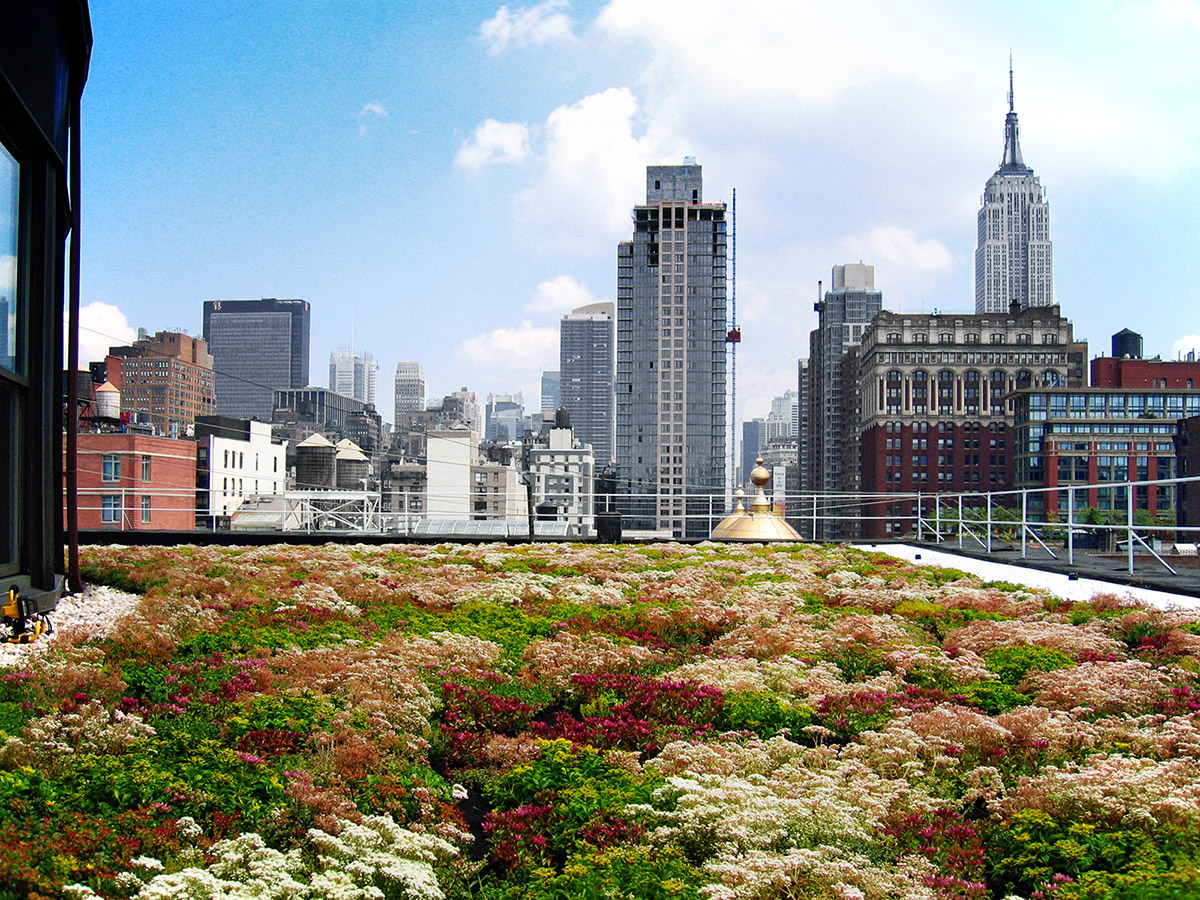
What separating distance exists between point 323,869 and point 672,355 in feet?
568

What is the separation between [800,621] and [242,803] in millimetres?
7324

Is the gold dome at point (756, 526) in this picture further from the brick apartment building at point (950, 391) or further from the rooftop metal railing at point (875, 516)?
the brick apartment building at point (950, 391)

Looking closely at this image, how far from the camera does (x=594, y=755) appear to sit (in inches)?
Result: 231

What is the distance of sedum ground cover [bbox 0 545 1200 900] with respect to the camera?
4273 millimetres

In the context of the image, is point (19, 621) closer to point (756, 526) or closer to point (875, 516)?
point (756, 526)

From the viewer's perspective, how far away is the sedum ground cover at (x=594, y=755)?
14.0 ft

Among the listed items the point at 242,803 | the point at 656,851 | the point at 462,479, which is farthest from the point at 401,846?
the point at 462,479

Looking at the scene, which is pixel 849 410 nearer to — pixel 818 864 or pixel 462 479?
pixel 462 479

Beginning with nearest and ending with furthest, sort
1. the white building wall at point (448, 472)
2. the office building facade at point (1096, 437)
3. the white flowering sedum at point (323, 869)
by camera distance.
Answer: the white flowering sedum at point (323, 869)
the white building wall at point (448, 472)
the office building facade at point (1096, 437)

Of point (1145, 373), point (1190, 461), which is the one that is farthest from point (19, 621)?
point (1145, 373)

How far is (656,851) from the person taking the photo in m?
4.57

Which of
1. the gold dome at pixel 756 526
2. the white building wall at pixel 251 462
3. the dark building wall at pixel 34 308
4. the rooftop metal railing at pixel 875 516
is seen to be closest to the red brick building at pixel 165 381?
the rooftop metal railing at pixel 875 516

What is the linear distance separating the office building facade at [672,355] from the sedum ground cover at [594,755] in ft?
528

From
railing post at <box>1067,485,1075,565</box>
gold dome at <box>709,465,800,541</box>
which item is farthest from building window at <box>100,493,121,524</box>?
railing post at <box>1067,485,1075,565</box>
